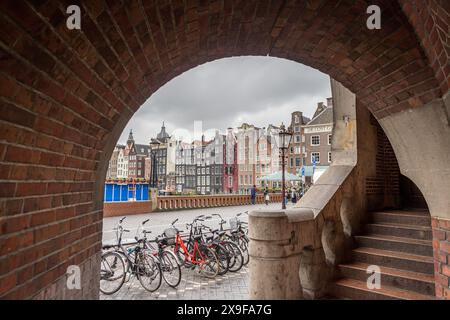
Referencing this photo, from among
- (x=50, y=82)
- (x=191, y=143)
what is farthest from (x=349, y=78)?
(x=191, y=143)

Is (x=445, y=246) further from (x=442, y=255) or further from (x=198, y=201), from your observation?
(x=198, y=201)

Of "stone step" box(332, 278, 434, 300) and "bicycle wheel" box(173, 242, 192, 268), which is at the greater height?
"stone step" box(332, 278, 434, 300)

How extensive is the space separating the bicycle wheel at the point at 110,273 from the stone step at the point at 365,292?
3.73 m

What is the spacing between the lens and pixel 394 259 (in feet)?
14.3

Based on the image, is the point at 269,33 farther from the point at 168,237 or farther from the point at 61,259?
the point at 168,237

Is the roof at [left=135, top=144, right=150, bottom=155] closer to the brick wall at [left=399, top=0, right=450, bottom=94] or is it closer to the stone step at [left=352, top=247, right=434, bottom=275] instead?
the stone step at [left=352, top=247, right=434, bottom=275]

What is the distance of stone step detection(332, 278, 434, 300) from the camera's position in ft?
12.5

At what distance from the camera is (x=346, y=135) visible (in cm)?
578

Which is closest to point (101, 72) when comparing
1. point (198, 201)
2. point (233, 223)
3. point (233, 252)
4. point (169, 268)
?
point (169, 268)

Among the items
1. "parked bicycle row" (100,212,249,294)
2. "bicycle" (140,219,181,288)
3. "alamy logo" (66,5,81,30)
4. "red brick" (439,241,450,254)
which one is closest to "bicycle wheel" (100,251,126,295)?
"parked bicycle row" (100,212,249,294)

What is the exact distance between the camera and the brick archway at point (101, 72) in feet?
4.56

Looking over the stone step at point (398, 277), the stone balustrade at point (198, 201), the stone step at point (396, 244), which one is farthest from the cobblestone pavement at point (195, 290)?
the stone balustrade at point (198, 201)

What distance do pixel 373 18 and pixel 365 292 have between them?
3.35 metres

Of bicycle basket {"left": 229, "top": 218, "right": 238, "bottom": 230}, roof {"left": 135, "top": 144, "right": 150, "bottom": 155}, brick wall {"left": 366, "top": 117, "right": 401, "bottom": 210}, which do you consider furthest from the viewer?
roof {"left": 135, "top": 144, "right": 150, "bottom": 155}
